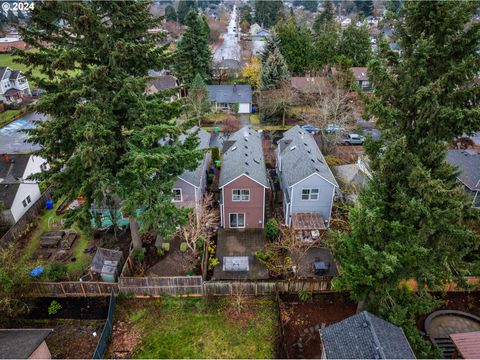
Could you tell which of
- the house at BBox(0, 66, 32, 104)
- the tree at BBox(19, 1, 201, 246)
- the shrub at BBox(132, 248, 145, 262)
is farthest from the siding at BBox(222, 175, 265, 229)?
the house at BBox(0, 66, 32, 104)

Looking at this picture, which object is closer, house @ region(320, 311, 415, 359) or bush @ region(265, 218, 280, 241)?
house @ region(320, 311, 415, 359)

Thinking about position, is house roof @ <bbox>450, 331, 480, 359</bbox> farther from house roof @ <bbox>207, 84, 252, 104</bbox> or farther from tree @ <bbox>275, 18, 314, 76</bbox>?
tree @ <bbox>275, 18, 314, 76</bbox>

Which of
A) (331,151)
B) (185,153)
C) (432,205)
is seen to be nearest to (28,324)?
(185,153)

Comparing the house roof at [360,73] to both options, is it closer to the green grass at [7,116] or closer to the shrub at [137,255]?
the shrub at [137,255]

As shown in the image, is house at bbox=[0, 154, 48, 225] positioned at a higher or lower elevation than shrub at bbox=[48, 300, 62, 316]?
higher

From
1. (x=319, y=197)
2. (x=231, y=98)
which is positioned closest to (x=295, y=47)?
(x=231, y=98)

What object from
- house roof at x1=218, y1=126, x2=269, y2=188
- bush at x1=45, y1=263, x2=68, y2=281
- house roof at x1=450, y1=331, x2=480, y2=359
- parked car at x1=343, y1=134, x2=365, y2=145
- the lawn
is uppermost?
house roof at x1=218, y1=126, x2=269, y2=188
